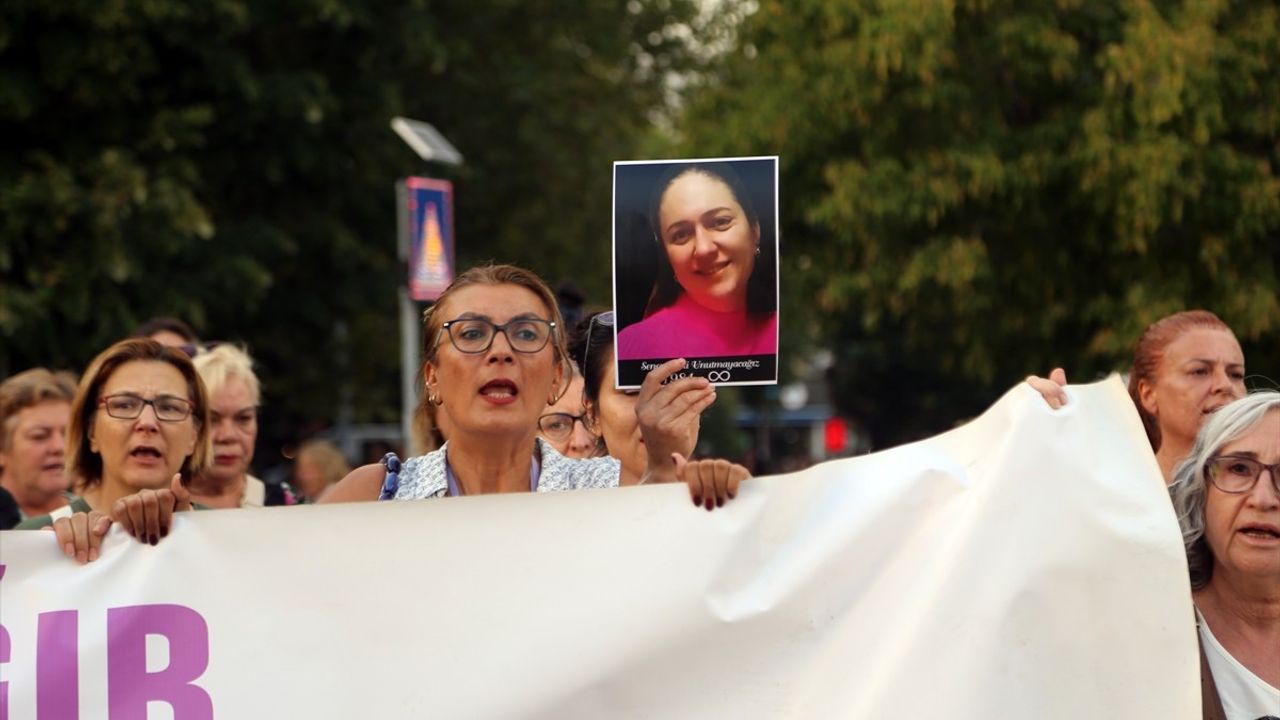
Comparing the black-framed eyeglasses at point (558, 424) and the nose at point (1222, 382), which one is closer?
the nose at point (1222, 382)

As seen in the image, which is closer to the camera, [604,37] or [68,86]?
[68,86]

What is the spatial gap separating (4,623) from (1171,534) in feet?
7.23

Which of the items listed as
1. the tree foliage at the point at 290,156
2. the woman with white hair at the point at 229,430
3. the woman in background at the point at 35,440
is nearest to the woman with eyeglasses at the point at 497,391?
the woman with white hair at the point at 229,430

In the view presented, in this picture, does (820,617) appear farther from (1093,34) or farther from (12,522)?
(1093,34)

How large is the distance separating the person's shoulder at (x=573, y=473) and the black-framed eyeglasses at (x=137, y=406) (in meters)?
0.96

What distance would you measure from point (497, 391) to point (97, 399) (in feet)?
4.16

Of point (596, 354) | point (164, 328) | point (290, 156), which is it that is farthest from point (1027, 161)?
point (596, 354)

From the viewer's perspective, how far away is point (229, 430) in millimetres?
5504

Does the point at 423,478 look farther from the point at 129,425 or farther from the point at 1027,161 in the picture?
the point at 1027,161

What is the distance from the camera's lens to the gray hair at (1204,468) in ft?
12.0

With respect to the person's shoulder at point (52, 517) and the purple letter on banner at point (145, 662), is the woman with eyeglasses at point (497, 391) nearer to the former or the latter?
the purple letter on banner at point (145, 662)

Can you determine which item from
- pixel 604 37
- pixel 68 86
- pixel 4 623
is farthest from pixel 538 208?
pixel 4 623

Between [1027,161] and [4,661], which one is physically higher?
[1027,161]

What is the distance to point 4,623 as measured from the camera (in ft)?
12.2
